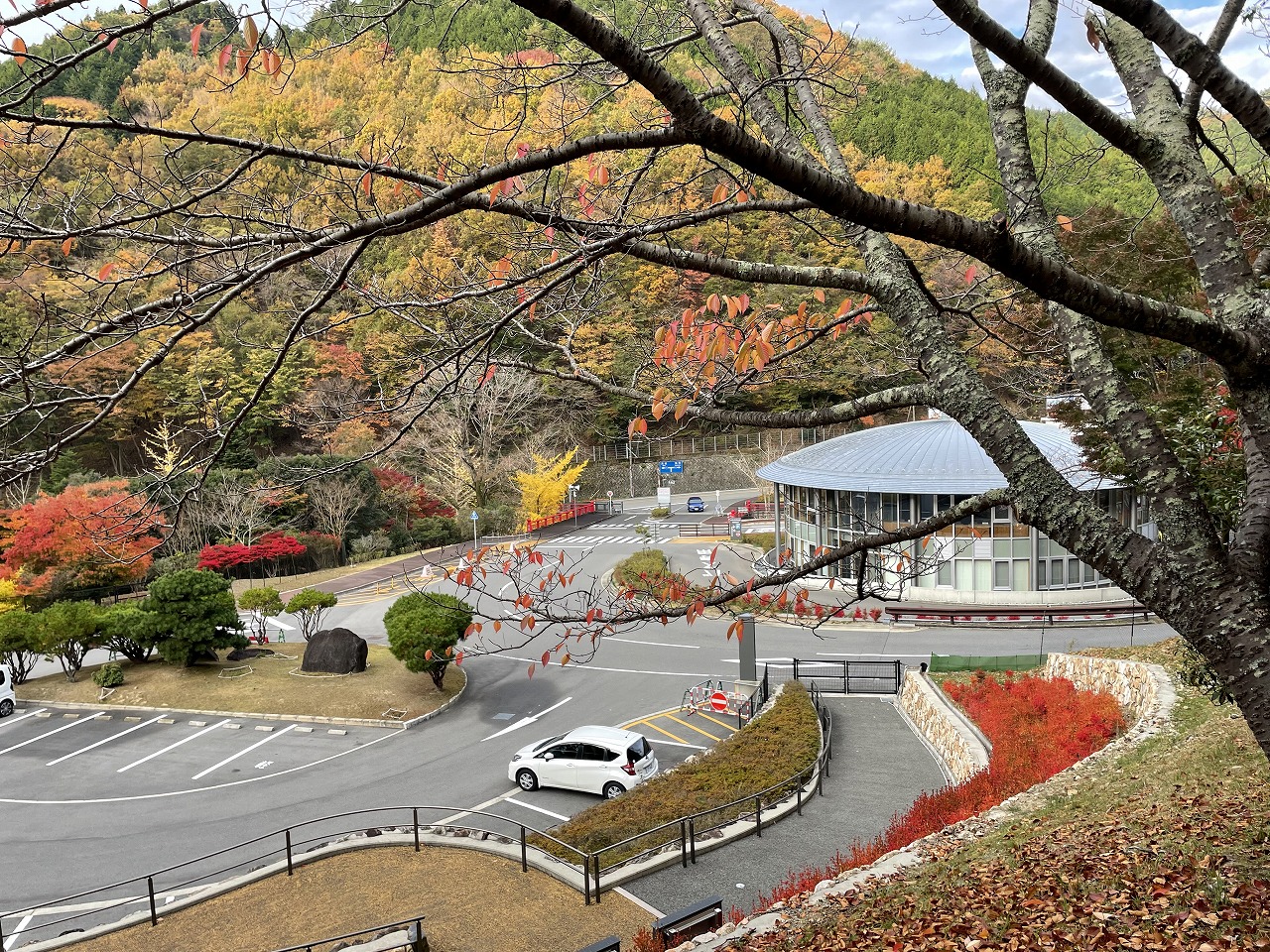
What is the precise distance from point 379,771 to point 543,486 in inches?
969

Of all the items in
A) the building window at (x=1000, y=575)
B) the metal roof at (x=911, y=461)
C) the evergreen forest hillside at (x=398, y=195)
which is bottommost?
the building window at (x=1000, y=575)

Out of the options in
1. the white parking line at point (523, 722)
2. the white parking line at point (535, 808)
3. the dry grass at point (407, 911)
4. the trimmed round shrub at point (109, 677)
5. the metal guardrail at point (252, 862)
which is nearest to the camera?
the dry grass at point (407, 911)

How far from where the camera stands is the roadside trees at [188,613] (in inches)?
778

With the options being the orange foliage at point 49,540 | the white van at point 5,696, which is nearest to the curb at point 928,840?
the white van at point 5,696

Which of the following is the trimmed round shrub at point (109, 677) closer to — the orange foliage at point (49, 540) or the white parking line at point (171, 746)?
the white parking line at point (171, 746)

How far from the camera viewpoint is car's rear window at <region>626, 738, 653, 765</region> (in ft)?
44.3

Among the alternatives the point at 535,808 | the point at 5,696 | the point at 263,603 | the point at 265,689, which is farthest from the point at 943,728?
the point at 5,696

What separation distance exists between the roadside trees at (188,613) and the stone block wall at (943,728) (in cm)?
1574

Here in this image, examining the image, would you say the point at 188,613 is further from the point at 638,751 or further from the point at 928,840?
the point at 928,840

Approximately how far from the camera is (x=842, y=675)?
61.6 ft

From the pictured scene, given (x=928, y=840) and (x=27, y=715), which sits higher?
(x=928, y=840)

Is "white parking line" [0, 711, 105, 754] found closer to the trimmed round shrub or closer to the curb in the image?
the trimmed round shrub

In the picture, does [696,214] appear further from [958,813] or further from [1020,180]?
[958,813]

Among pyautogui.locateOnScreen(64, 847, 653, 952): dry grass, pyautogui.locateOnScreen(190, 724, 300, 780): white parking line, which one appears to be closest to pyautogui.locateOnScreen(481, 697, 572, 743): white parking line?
pyautogui.locateOnScreen(190, 724, 300, 780): white parking line
